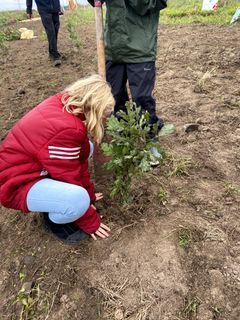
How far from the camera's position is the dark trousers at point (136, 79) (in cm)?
268

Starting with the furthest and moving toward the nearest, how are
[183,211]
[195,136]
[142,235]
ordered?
[195,136], [183,211], [142,235]

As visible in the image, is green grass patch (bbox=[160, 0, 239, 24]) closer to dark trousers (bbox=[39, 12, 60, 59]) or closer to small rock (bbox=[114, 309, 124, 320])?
dark trousers (bbox=[39, 12, 60, 59])

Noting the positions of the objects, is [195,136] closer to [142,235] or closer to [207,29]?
[142,235]

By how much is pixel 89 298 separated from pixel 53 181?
693 millimetres

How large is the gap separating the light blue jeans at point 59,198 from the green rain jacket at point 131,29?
1.13m

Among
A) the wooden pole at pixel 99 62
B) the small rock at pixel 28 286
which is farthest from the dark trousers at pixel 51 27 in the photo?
the small rock at pixel 28 286

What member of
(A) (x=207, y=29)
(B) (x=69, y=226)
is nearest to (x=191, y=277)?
(B) (x=69, y=226)

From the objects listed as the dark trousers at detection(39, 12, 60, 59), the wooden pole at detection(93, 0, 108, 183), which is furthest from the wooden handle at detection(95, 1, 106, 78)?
the dark trousers at detection(39, 12, 60, 59)

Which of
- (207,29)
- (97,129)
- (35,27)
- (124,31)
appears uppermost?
(124,31)

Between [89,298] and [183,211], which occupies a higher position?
[183,211]

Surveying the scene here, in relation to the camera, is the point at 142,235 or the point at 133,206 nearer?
the point at 142,235

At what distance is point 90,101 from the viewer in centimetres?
198

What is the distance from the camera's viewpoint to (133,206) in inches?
97.3

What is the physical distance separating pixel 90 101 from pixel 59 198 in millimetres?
585
